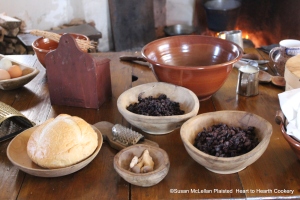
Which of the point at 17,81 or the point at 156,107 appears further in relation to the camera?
the point at 17,81

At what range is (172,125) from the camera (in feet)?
3.25

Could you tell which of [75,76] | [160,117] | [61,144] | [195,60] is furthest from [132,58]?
[61,144]

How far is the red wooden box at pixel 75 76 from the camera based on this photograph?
115 cm

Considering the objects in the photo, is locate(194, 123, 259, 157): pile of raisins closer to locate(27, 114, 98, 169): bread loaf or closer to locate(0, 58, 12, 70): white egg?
locate(27, 114, 98, 169): bread loaf

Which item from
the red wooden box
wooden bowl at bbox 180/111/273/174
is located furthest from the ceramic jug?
the red wooden box

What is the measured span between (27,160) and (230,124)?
0.56 meters

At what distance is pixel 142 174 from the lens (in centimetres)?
81

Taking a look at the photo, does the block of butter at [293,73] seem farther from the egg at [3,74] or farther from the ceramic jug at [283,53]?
the egg at [3,74]

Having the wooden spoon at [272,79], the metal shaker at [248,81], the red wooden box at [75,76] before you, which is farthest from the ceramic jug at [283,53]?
the red wooden box at [75,76]

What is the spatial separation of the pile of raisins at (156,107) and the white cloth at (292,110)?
305 millimetres

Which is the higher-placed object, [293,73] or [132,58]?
[293,73]

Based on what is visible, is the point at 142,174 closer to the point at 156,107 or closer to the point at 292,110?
the point at 156,107

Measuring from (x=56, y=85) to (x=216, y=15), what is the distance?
2149 millimetres

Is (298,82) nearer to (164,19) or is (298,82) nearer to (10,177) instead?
(10,177)
